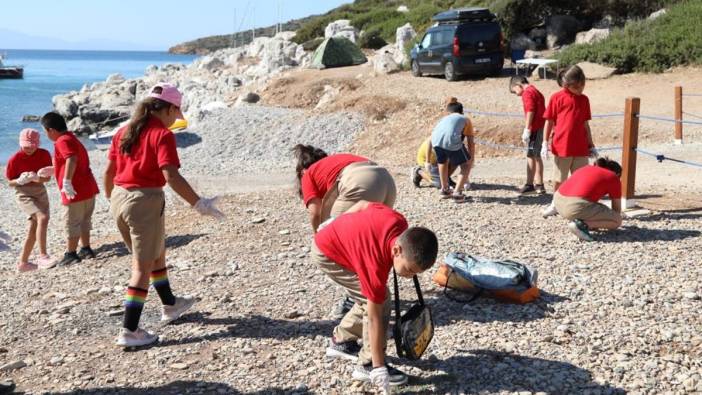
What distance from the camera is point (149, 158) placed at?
16.6ft

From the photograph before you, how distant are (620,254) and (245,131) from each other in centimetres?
1456

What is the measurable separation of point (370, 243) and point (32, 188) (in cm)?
617

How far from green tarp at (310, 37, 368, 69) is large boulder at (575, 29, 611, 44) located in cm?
867

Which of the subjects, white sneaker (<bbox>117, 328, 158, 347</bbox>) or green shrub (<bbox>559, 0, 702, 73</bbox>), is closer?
white sneaker (<bbox>117, 328, 158, 347</bbox>)

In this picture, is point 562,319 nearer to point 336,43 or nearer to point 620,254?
point 620,254

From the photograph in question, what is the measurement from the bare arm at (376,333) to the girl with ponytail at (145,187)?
5.29 feet

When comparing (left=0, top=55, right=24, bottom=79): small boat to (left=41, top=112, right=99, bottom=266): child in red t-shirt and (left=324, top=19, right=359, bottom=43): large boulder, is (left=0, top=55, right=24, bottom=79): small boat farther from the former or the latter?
(left=41, top=112, right=99, bottom=266): child in red t-shirt

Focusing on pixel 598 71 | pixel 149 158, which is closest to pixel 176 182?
pixel 149 158

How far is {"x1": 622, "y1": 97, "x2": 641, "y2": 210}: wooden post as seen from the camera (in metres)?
8.52

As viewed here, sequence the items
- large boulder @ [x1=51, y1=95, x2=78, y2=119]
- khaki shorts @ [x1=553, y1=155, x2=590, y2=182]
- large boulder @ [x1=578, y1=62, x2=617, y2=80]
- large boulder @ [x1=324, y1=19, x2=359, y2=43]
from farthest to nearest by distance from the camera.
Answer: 1. large boulder @ [x1=51, y1=95, x2=78, y2=119]
2. large boulder @ [x1=324, y1=19, x2=359, y2=43]
3. large boulder @ [x1=578, y1=62, x2=617, y2=80]
4. khaki shorts @ [x1=553, y1=155, x2=590, y2=182]

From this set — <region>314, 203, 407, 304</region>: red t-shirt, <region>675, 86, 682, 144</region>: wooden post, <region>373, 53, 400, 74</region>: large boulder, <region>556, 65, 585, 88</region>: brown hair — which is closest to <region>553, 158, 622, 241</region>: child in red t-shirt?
<region>556, 65, 585, 88</region>: brown hair

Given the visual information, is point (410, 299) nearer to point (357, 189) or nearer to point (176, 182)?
point (357, 189)

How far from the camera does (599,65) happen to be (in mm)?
21281

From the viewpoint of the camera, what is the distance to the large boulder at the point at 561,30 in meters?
26.3
